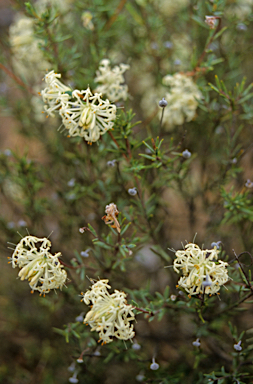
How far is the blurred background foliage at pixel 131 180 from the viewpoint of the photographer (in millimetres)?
1980

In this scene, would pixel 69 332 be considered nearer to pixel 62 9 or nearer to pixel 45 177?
pixel 45 177

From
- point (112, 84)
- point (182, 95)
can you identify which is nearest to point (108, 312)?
point (112, 84)

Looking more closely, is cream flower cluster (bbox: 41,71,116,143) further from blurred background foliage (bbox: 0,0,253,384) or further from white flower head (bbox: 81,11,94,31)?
white flower head (bbox: 81,11,94,31)

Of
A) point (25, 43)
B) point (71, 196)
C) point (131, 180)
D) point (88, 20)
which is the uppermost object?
point (88, 20)

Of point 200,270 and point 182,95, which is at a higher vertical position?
point 182,95

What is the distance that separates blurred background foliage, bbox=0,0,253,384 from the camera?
6.50 feet

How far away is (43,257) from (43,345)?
178 cm

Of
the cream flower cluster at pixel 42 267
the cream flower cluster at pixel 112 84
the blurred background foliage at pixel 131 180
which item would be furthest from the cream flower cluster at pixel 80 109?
the cream flower cluster at pixel 42 267

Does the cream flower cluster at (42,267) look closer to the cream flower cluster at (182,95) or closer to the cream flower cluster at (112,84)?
the cream flower cluster at (112,84)

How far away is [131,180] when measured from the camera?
230 centimetres

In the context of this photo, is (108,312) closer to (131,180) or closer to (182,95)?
(131,180)

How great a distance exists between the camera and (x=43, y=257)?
4.69 ft

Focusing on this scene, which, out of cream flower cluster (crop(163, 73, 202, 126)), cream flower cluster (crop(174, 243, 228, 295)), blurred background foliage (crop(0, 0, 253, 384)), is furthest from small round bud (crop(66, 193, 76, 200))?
cream flower cluster (crop(174, 243, 228, 295))

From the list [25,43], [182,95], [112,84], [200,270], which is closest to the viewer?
[200,270]
